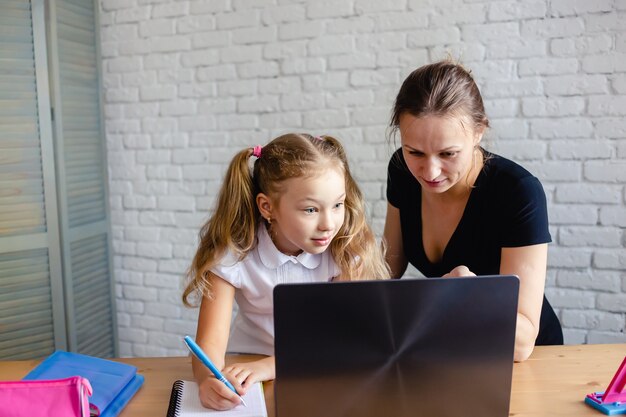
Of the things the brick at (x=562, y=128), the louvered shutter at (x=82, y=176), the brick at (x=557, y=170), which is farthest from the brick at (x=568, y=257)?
the louvered shutter at (x=82, y=176)

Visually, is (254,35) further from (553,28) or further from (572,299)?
(572,299)

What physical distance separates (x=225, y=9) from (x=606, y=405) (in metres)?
2.12

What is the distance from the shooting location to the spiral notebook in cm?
91

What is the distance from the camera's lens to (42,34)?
90.2 inches

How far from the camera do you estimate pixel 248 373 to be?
1027 millimetres

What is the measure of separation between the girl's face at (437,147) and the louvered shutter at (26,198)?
177 centimetres

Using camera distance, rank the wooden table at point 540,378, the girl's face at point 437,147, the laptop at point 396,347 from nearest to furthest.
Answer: the laptop at point 396,347, the wooden table at point 540,378, the girl's face at point 437,147

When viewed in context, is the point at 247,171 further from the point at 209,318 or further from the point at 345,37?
the point at 345,37

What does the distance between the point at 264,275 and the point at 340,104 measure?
1195mm

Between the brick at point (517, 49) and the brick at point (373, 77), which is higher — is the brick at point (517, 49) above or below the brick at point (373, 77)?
above

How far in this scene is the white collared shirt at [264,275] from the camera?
127 centimetres

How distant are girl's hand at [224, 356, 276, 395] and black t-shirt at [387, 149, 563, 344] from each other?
614 mm

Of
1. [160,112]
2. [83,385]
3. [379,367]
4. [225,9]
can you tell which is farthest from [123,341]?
[379,367]

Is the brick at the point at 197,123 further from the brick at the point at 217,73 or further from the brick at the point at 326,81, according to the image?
the brick at the point at 326,81
